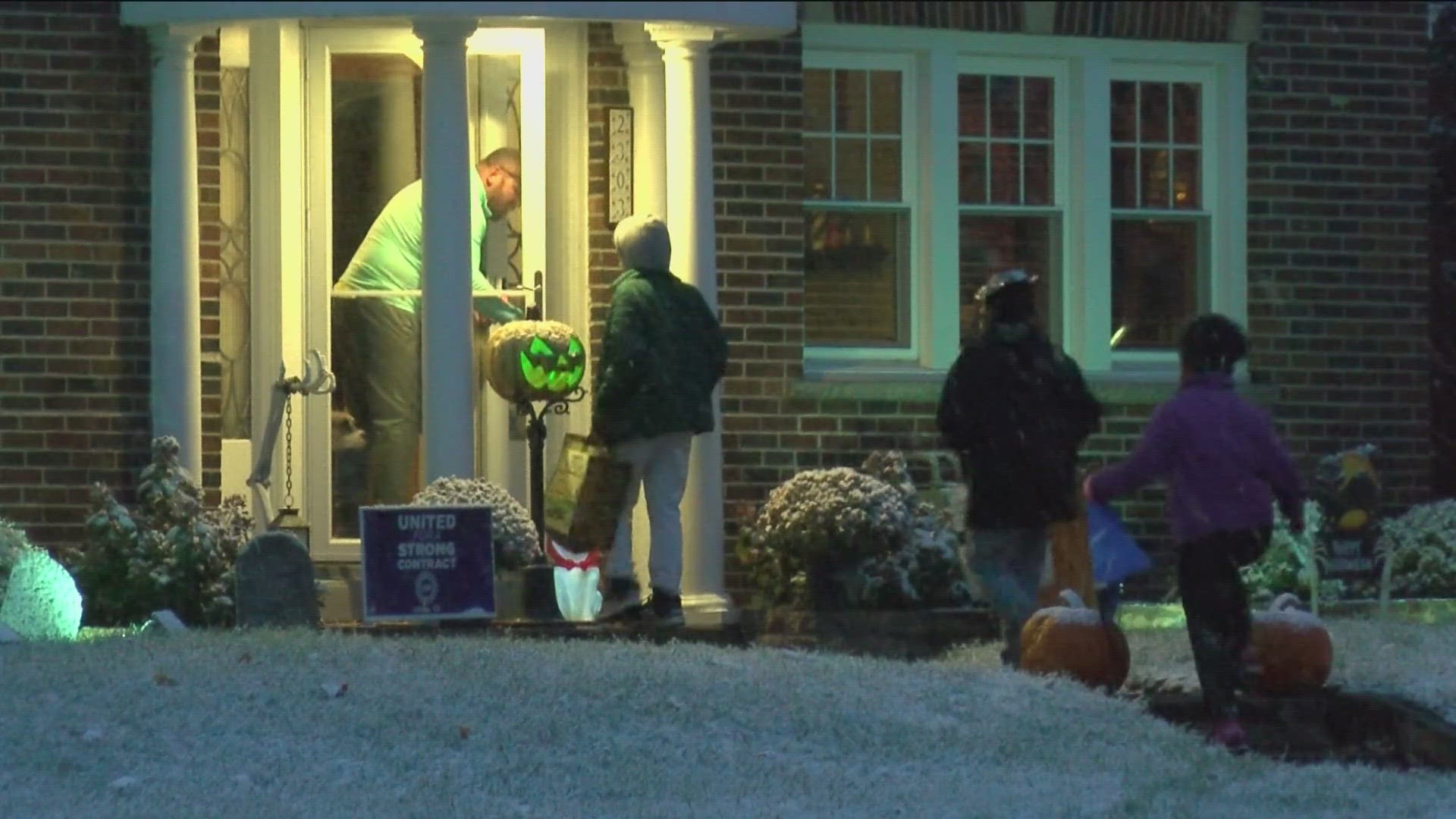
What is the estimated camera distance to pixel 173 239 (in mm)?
11547

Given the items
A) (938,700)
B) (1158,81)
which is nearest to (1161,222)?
(1158,81)

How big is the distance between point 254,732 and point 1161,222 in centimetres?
690

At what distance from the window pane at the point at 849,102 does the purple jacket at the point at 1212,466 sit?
4.48m

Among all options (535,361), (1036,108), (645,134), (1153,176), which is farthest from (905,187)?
(535,361)

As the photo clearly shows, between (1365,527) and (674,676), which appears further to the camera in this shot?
(1365,527)

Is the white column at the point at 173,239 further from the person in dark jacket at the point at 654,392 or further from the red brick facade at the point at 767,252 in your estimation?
the person in dark jacket at the point at 654,392

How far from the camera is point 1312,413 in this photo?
44.3ft

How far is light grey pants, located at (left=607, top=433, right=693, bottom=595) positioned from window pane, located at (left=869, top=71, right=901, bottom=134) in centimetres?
268

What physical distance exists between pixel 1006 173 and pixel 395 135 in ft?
10.0

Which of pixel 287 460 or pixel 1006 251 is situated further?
pixel 1006 251

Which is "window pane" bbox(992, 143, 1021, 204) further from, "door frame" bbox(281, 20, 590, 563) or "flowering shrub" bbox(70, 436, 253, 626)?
"flowering shrub" bbox(70, 436, 253, 626)

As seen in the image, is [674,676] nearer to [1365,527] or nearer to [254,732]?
[254,732]

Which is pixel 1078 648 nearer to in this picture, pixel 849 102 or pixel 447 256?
pixel 447 256

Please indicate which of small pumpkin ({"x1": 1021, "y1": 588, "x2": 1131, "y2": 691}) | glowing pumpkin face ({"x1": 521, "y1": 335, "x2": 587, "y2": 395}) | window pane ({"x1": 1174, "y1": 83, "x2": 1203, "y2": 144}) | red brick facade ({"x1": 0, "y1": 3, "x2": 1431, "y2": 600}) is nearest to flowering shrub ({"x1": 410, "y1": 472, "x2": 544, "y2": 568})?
glowing pumpkin face ({"x1": 521, "y1": 335, "x2": 587, "y2": 395})
